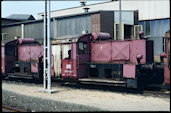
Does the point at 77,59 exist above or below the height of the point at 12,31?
below

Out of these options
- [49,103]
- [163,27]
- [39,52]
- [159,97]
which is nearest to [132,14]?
[163,27]

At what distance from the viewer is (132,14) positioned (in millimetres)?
33031

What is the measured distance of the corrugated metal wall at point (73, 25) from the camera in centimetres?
2873

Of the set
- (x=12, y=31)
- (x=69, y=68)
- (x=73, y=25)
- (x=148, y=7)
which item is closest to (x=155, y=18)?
(x=148, y=7)

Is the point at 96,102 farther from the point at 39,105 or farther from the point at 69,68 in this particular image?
the point at 69,68

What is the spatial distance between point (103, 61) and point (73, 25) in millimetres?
14016

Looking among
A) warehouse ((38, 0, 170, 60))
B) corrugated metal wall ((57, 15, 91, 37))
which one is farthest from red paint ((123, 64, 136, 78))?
warehouse ((38, 0, 170, 60))

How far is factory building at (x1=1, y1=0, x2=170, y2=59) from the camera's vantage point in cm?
2834

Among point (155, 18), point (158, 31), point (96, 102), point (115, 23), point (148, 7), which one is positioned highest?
point (148, 7)

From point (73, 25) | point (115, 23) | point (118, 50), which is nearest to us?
point (118, 50)

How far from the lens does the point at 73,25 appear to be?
30.3 metres

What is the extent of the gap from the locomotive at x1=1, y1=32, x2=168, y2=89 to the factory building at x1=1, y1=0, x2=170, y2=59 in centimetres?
994

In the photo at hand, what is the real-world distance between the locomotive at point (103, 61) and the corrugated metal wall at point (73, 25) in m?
10.0

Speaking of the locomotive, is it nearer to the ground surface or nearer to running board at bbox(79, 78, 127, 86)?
running board at bbox(79, 78, 127, 86)
